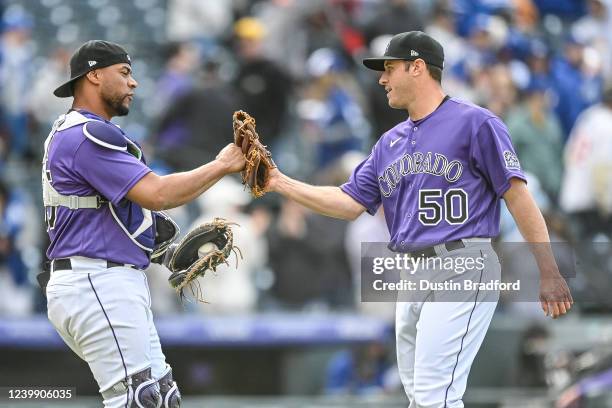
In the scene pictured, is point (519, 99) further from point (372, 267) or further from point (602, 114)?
point (372, 267)

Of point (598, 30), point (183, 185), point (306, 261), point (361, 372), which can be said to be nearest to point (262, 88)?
point (306, 261)

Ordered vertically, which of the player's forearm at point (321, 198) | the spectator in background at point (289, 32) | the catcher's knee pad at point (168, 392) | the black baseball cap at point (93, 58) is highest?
the spectator in background at point (289, 32)

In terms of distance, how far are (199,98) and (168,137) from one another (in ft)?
1.65

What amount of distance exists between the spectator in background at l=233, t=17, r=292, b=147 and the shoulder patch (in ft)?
22.5

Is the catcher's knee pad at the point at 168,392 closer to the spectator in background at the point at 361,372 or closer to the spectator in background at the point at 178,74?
the spectator in background at the point at 361,372

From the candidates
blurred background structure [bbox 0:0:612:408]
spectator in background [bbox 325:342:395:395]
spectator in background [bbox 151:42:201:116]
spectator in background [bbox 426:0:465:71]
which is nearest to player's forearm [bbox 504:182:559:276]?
blurred background structure [bbox 0:0:612:408]

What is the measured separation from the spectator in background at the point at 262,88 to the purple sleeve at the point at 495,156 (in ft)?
22.3

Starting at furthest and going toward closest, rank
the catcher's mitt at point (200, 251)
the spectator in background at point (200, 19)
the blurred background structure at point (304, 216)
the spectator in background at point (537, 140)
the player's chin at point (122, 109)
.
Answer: the spectator in background at point (200, 19) < the spectator in background at point (537, 140) < the blurred background structure at point (304, 216) < the catcher's mitt at point (200, 251) < the player's chin at point (122, 109)

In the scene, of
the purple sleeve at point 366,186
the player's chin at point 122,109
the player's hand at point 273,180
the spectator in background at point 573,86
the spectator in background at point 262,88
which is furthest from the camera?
the spectator in background at point 573,86

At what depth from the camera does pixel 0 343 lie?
11.5 meters

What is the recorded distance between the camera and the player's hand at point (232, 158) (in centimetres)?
612

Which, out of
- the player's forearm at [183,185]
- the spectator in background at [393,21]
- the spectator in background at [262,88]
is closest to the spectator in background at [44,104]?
the spectator in background at [262,88]

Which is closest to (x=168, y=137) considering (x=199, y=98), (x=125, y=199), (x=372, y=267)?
(x=199, y=98)

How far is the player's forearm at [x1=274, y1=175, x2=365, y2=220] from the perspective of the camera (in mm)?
6672
